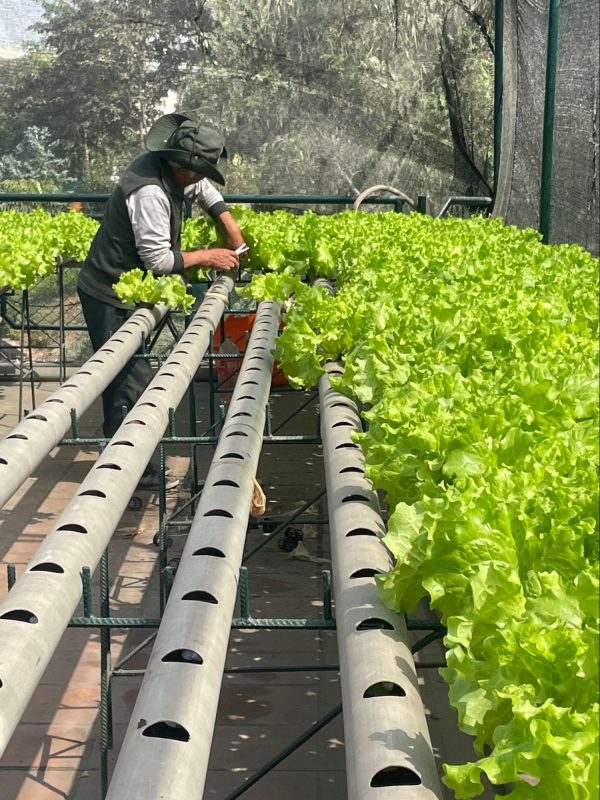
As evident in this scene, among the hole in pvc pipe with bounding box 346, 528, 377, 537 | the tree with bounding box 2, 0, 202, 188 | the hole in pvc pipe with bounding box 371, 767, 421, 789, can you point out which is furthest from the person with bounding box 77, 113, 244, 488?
the tree with bounding box 2, 0, 202, 188

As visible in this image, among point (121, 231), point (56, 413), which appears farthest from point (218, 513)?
point (121, 231)

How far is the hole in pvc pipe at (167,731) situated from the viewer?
246 centimetres

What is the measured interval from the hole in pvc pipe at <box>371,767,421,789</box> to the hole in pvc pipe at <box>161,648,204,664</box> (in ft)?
2.17

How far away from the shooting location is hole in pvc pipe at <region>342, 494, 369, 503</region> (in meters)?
3.70

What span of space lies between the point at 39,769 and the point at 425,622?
125 inches

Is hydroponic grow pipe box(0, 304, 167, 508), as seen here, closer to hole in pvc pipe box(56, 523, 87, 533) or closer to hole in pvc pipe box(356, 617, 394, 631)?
hole in pvc pipe box(56, 523, 87, 533)

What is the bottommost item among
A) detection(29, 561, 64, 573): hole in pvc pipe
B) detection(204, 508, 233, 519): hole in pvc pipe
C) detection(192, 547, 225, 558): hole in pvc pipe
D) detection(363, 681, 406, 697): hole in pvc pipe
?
detection(204, 508, 233, 519): hole in pvc pipe

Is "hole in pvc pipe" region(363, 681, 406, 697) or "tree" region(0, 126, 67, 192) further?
"tree" region(0, 126, 67, 192)

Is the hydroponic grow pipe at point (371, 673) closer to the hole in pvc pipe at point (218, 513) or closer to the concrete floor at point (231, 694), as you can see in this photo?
the hole in pvc pipe at point (218, 513)

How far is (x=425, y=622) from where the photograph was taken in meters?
3.12

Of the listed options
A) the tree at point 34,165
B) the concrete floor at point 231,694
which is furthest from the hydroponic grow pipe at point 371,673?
the tree at point 34,165

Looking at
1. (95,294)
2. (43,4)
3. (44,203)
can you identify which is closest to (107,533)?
(95,294)

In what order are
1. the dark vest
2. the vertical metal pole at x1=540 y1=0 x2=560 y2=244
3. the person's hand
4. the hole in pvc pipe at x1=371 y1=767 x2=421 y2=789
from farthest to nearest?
the vertical metal pole at x1=540 y1=0 x2=560 y2=244 → the person's hand → the dark vest → the hole in pvc pipe at x1=371 y1=767 x2=421 y2=789

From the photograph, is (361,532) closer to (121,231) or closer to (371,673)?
(371,673)
